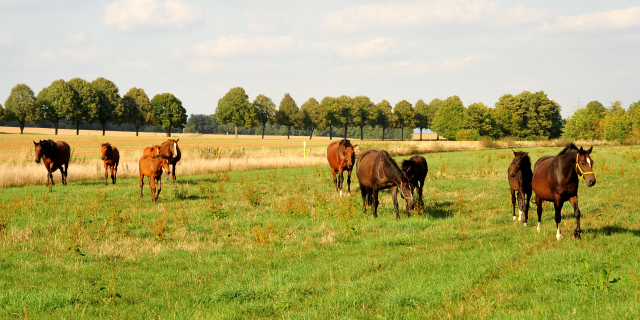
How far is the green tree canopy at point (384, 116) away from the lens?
12416 cm

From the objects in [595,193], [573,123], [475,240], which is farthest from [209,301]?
[573,123]

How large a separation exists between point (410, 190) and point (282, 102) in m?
107

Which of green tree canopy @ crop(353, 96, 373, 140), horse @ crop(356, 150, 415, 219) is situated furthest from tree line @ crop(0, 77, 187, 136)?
horse @ crop(356, 150, 415, 219)

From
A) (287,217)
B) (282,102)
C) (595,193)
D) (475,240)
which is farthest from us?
(282,102)

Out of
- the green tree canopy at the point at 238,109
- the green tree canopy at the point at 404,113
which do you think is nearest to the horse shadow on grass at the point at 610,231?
the green tree canopy at the point at 238,109

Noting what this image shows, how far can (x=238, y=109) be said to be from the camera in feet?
350

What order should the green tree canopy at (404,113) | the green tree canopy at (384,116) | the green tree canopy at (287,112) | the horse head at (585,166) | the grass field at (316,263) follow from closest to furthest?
the grass field at (316,263) → the horse head at (585,166) → the green tree canopy at (287,112) → the green tree canopy at (384,116) → the green tree canopy at (404,113)

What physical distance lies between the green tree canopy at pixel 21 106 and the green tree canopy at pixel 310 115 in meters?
62.3

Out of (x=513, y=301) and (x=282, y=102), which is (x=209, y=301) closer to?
(x=513, y=301)

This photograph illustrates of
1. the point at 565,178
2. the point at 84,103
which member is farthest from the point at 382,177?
the point at 84,103

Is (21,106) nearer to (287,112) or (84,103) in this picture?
(84,103)

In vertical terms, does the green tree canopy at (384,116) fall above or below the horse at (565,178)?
above

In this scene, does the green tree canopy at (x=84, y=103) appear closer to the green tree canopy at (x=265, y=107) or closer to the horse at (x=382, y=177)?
the green tree canopy at (x=265, y=107)

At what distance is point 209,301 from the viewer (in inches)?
244
